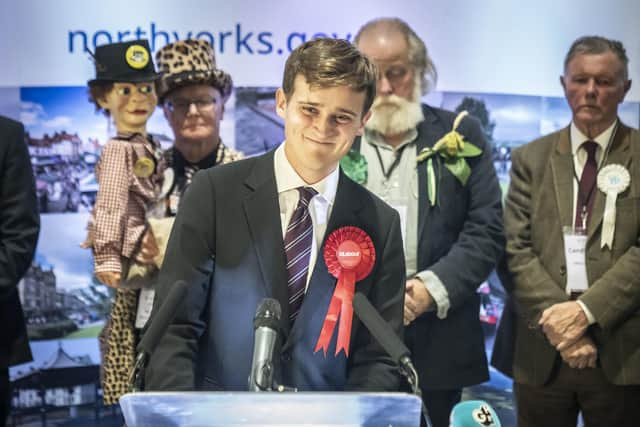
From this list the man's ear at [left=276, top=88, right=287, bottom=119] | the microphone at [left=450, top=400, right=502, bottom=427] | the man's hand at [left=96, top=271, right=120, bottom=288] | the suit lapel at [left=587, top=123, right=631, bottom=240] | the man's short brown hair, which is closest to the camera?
the microphone at [left=450, top=400, right=502, bottom=427]

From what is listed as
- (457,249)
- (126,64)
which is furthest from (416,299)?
(126,64)

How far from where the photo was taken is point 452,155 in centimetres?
310

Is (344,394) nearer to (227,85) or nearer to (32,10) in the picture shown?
(227,85)

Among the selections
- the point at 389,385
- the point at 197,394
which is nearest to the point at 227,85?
the point at 389,385

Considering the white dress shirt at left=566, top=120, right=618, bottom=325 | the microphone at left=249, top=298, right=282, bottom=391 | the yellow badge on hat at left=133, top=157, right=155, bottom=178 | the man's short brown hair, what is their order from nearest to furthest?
the microphone at left=249, top=298, right=282, bottom=391, the man's short brown hair, the yellow badge on hat at left=133, top=157, right=155, bottom=178, the white dress shirt at left=566, top=120, right=618, bottom=325

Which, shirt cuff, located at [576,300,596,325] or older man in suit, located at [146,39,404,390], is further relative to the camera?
shirt cuff, located at [576,300,596,325]

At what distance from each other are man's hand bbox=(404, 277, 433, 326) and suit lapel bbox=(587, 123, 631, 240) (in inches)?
29.0

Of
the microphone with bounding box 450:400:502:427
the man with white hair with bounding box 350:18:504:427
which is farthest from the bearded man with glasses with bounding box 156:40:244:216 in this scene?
the microphone with bounding box 450:400:502:427

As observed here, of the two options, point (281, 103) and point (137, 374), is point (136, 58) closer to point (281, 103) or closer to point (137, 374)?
point (281, 103)

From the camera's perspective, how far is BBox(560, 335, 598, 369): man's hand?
3.11 m

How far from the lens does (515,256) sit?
3256 mm

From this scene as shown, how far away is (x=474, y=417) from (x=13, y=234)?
2013 millimetres

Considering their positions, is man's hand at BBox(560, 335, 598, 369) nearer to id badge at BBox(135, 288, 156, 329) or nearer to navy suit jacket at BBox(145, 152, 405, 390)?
navy suit jacket at BBox(145, 152, 405, 390)

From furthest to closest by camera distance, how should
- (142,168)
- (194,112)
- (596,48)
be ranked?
1. (596,48)
2. (194,112)
3. (142,168)
